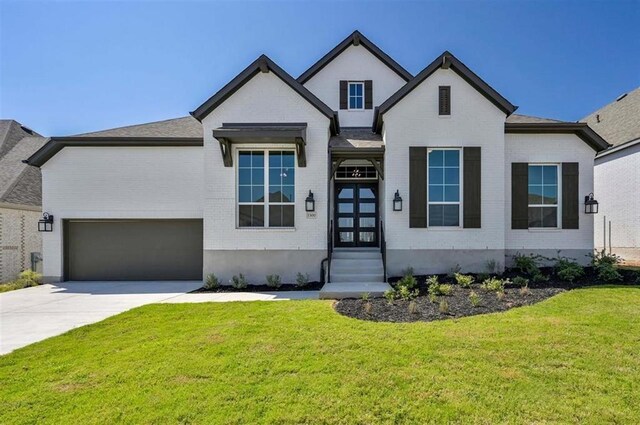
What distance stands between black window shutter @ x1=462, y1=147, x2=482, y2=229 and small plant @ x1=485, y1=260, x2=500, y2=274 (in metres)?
1.08

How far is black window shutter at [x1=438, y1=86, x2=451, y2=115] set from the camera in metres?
9.41

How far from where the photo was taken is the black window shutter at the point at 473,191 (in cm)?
940

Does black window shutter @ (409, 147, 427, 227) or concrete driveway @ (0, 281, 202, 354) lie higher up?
black window shutter @ (409, 147, 427, 227)

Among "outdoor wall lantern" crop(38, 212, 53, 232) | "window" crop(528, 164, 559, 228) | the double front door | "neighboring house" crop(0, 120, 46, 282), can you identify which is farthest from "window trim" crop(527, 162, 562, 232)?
"neighboring house" crop(0, 120, 46, 282)

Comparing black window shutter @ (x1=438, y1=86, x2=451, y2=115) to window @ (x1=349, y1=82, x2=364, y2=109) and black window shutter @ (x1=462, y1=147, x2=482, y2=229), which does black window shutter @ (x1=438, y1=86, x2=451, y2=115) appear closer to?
black window shutter @ (x1=462, y1=147, x2=482, y2=229)

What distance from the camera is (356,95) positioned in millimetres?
12891

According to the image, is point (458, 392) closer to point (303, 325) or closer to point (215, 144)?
point (303, 325)

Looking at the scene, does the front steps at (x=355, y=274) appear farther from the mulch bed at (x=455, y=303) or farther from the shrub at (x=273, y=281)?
the shrub at (x=273, y=281)

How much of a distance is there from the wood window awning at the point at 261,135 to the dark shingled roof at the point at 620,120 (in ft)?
47.0

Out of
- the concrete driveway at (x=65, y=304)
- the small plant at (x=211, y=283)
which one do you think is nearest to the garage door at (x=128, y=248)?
the concrete driveway at (x=65, y=304)

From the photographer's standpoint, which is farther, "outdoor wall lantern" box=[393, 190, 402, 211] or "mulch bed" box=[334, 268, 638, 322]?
"outdoor wall lantern" box=[393, 190, 402, 211]

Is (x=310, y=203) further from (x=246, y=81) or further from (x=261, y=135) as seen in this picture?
(x=246, y=81)

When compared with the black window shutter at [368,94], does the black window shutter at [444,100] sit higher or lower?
lower

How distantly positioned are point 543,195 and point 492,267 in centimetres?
306
